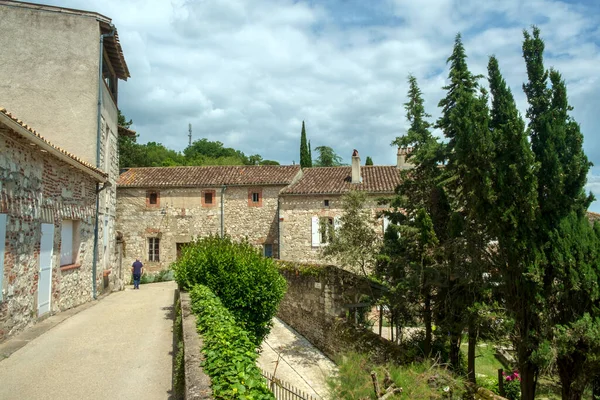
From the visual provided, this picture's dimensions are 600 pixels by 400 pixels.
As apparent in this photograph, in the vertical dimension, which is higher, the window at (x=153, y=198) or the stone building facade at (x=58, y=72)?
the stone building facade at (x=58, y=72)

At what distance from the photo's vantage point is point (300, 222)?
2358 cm

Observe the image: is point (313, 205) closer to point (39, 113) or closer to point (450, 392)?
point (39, 113)

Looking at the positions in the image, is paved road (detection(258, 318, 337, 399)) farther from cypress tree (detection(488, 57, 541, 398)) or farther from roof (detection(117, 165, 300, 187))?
roof (detection(117, 165, 300, 187))

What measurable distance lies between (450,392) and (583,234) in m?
3.92

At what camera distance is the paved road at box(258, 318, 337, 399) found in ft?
40.6

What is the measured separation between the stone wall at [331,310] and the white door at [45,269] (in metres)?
7.54

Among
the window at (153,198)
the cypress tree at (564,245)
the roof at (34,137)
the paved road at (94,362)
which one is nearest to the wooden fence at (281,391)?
the paved road at (94,362)

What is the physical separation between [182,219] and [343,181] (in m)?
9.31

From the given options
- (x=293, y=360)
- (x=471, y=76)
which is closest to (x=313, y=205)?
(x=293, y=360)

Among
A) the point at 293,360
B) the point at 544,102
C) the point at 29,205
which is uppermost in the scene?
the point at 544,102

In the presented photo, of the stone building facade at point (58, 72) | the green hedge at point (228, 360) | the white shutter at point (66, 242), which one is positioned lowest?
the green hedge at point (228, 360)

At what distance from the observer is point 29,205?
28.8 feet

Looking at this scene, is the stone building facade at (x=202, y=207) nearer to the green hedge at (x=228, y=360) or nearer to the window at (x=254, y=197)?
the window at (x=254, y=197)

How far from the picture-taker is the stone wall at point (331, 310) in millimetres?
12695
